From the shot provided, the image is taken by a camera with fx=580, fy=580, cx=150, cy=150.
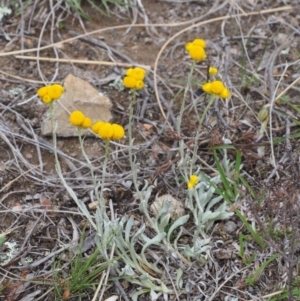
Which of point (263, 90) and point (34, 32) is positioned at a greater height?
point (34, 32)

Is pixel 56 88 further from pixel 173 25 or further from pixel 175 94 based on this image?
pixel 173 25

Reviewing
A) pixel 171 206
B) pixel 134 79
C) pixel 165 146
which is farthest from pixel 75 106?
pixel 134 79

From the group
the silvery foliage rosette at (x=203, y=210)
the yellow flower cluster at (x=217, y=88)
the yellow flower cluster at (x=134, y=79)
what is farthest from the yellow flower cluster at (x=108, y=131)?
the silvery foliage rosette at (x=203, y=210)

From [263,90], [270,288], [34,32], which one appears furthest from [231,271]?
[34,32]

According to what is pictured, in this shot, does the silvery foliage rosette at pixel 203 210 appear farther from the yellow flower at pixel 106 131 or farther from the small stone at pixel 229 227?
the yellow flower at pixel 106 131

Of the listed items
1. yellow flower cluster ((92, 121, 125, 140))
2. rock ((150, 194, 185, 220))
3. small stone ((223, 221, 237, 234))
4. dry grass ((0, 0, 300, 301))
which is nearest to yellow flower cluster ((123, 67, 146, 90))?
yellow flower cluster ((92, 121, 125, 140))

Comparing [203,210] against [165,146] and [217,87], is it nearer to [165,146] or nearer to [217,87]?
[165,146]

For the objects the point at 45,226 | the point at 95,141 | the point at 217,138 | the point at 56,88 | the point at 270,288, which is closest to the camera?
the point at 56,88
